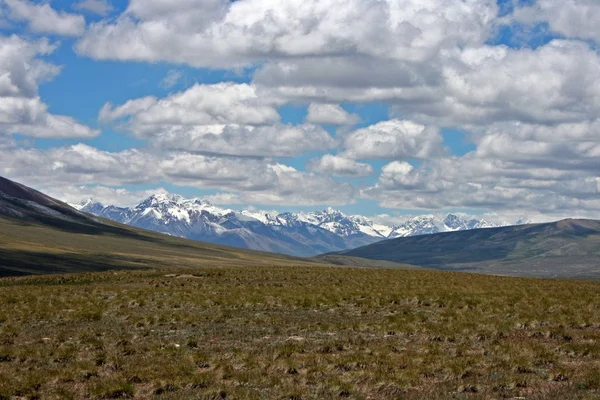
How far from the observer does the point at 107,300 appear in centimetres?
4472

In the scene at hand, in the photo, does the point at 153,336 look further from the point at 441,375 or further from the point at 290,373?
the point at 441,375

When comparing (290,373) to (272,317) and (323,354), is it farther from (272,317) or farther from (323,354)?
Result: (272,317)

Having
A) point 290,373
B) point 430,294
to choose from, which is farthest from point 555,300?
point 290,373

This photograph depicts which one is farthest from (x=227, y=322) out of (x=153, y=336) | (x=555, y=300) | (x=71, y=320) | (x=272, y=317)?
(x=555, y=300)

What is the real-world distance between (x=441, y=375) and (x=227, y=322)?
15042 millimetres

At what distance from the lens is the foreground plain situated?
1978cm

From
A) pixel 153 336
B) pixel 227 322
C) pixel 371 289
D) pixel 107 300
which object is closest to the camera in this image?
pixel 153 336

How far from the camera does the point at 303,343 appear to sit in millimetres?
27234

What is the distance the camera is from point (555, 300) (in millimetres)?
41062

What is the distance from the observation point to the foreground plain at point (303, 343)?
19.8 m

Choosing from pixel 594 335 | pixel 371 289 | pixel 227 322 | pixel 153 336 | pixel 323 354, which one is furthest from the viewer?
pixel 371 289

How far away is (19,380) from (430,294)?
28.9 meters

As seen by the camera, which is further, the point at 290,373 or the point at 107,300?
the point at 107,300

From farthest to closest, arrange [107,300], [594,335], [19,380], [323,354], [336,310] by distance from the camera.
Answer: [107,300] → [336,310] → [594,335] → [323,354] → [19,380]
